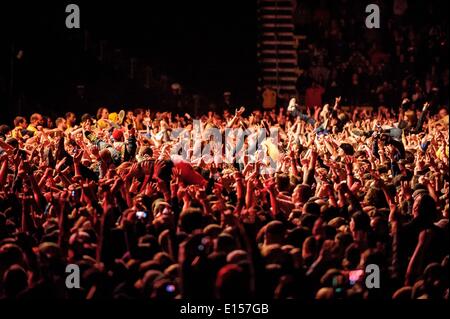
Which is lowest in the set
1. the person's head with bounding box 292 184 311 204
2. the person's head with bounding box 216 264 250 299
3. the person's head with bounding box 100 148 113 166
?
the person's head with bounding box 216 264 250 299

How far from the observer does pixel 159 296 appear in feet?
25.5

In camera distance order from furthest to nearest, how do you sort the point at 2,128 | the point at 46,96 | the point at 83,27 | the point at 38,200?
the point at 83,27
the point at 46,96
the point at 2,128
the point at 38,200

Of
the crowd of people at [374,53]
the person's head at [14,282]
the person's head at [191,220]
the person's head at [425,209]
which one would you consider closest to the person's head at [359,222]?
the person's head at [425,209]

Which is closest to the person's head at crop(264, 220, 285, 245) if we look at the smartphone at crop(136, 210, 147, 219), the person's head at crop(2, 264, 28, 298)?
the smartphone at crop(136, 210, 147, 219)

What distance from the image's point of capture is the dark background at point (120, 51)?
23.4 m

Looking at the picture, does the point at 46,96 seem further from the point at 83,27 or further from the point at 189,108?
the point at 189,108

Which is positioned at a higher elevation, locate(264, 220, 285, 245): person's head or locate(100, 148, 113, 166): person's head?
locate(100, 148, 113, 166): person's head

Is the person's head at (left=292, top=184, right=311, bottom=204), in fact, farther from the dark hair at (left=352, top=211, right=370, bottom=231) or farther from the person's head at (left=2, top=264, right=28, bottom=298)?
the person's head at (left=2, top=264, right=28, bottom=298)

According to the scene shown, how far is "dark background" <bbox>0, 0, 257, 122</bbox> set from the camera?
76.8 ft

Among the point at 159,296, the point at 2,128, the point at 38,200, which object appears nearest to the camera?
the point at 159,296

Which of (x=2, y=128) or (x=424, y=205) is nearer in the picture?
(x=424, y=205)

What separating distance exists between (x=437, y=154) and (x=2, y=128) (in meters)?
6.15

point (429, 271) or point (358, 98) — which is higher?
point (358, 98)
